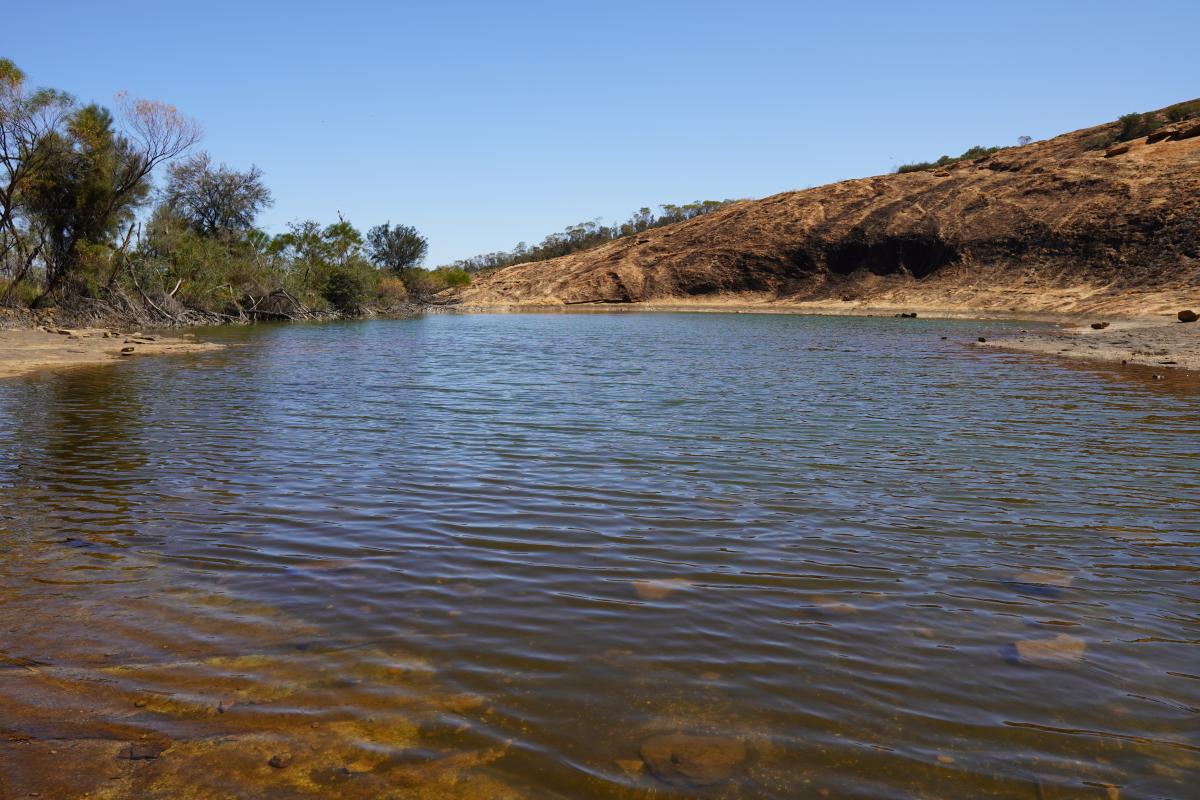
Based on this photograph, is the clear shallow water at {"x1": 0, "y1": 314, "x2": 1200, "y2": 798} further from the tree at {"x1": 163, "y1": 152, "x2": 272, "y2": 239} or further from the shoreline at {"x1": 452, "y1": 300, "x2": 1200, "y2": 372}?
the tree at {"x1": 163, "y1": 152, "x2": 272, "y2": 239}

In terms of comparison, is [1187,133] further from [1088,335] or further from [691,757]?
[691,757]

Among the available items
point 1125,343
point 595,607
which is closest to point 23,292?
point 595,607

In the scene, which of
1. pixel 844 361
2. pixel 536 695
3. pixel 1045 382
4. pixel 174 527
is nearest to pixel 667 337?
pixel 844 361

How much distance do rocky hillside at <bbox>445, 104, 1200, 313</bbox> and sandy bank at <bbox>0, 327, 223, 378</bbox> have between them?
116ft

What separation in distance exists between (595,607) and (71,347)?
21.7 m

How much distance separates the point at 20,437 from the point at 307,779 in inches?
343

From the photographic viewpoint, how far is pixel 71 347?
817 inches

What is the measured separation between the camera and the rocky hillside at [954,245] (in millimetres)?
40344

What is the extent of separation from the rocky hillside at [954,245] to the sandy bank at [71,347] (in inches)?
1389

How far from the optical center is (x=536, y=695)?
331cm

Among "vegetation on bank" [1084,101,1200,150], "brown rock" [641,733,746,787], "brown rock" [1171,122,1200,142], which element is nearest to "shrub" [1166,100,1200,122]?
"vegetation on bank" [1084,101,1200,150]

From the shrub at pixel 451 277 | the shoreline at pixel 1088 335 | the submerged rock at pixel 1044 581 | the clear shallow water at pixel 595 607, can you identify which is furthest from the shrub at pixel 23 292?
the shrub at pixel 451 277

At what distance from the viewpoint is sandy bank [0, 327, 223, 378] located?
57.3ft

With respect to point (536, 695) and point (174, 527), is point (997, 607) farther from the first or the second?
point (174, 527)
